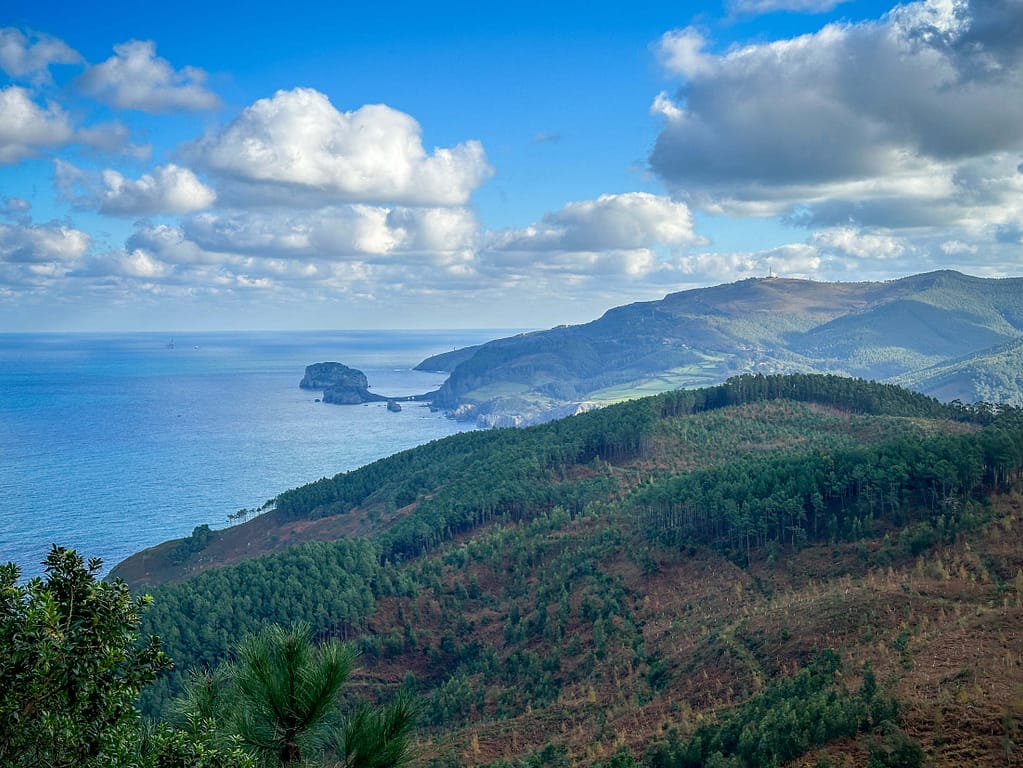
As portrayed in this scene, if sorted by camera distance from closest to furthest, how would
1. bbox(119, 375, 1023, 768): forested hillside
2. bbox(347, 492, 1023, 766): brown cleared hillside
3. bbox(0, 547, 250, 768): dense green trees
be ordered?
bbox(0, 547, 250, 768): dense green trees → bbox(347, 492, 1023, 766): brown cleared hillside → bbox(119, 375, 1023, 768): forested hillside

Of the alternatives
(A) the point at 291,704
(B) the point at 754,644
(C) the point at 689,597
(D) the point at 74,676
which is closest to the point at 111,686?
(D) the point at 74,676

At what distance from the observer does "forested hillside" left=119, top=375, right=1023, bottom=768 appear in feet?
86.7

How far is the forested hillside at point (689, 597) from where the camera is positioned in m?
26.4

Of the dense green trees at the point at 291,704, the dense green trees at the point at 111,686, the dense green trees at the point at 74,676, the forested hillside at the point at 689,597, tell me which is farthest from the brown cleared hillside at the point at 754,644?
the dense green trees at the point at 74,676

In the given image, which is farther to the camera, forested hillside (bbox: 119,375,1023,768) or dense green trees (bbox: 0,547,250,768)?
forested hillside (bbox: 119,375,1023,768)

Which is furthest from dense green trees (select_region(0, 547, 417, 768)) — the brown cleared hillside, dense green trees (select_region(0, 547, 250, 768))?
the brown cleared hillside

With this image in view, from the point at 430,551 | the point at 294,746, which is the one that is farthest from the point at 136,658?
the point at 430,551

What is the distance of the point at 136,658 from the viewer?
28.2 ft

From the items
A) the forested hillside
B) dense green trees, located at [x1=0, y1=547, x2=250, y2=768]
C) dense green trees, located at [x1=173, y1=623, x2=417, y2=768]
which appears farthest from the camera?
the forested hillside

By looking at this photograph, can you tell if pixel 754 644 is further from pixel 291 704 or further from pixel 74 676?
pixel 74 676

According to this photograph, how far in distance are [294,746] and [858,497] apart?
2188 inches

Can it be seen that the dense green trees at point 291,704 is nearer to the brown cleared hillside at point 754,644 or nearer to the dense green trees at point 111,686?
the dense green trees at point 111,686

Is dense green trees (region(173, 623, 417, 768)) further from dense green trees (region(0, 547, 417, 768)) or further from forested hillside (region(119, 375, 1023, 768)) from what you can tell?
forested hillside (region(119, 375, 1023, 768))

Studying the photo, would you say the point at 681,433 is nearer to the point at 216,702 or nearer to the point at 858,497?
the point at 858,497
